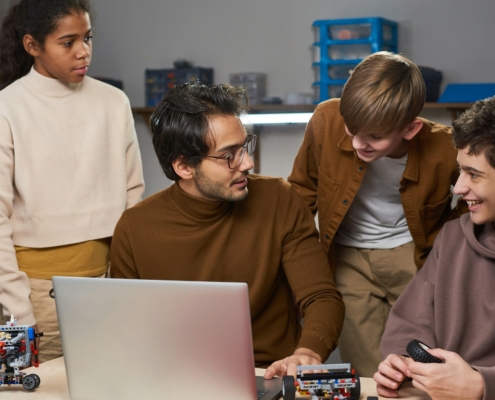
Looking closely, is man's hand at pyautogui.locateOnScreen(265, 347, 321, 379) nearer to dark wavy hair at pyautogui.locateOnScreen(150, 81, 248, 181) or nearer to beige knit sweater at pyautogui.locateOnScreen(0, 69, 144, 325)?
dark wavy hair at pyautogui.locateOnScreen(150, 81, 248, 181)

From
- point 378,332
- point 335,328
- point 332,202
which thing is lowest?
point 378,332

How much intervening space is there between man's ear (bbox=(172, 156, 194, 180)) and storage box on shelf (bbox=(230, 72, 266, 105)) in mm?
2355

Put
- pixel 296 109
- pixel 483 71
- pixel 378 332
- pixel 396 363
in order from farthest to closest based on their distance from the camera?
1. pixel 296 109
2. pixel 483 71
3. pixel 378 332
4. pixel 396 363

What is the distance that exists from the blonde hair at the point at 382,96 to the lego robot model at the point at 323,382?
679 millimetres

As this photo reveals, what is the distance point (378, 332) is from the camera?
2.21 m

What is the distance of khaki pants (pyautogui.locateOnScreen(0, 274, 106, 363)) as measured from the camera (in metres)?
2.05

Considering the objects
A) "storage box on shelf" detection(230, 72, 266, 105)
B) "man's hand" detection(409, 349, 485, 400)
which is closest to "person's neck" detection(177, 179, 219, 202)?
"man's hand" detection(409, 349, 485, 400)

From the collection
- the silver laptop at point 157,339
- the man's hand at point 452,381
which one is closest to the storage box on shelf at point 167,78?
the silver laptop at point 157,339

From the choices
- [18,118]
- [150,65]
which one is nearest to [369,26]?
[150,65]

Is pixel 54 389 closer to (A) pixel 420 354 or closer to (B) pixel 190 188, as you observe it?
(B) pixel 190 188

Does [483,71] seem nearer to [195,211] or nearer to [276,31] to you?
[276,31]

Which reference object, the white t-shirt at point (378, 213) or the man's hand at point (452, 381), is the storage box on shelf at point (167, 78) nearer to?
the white t-shirt at point (378, 213)

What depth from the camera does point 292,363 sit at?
1474 millimetres

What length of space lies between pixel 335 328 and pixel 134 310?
22.6 inches
